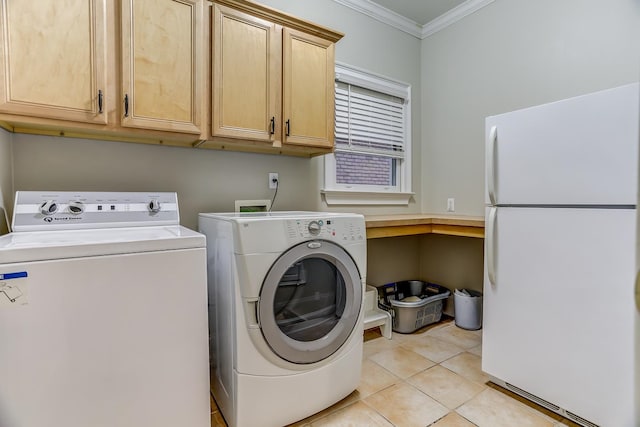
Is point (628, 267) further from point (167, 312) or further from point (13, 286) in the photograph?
point (13, 286)

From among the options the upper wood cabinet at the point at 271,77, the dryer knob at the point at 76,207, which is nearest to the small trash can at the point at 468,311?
the upper wood cabinet at the point at 271,77

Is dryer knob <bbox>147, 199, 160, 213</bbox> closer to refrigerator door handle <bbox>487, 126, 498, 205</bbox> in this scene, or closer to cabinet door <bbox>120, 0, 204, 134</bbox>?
cabinet door <bbox>120, 0, 204, 134</bbox>

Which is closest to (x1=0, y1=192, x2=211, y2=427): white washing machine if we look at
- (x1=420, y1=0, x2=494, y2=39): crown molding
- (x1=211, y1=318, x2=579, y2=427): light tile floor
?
(x1=211, y1=318, x2=579, y2=427): light tile floor

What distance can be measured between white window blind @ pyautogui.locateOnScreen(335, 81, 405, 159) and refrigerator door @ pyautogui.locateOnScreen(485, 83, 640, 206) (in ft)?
3.91

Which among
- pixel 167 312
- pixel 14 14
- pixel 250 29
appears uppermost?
pixel 250 29

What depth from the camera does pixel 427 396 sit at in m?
1.74

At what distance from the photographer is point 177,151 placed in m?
1.94

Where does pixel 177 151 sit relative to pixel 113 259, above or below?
above

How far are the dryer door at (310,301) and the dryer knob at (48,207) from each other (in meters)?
1.00

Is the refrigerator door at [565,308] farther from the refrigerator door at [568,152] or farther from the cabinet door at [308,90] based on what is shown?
the cabinet door at [308,90]

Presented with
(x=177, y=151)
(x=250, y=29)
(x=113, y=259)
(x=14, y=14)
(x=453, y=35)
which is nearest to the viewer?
(x=113, y=259)

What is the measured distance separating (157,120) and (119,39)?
0.36 meters

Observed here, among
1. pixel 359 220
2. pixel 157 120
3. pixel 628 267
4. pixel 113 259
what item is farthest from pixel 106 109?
pixel 628 267

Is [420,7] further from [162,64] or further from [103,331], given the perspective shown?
[103,331]
